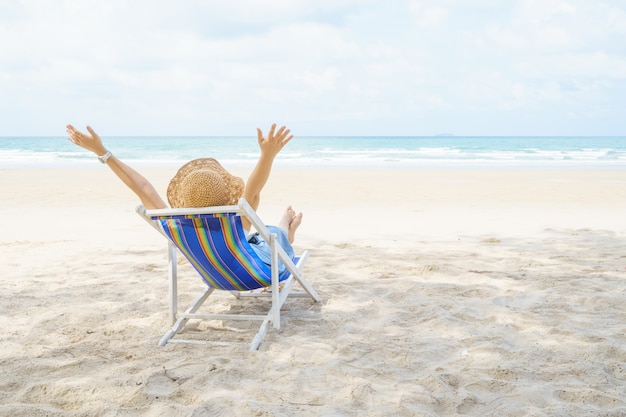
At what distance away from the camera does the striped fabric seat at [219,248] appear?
3.18 meters

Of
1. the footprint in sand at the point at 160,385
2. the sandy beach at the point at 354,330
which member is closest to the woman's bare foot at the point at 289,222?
the sandy beach at the point at 354,330

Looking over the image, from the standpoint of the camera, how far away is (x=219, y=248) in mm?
3268

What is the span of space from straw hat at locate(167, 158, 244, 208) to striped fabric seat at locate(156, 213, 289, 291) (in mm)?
104

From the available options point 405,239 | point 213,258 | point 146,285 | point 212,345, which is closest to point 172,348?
point 212,345

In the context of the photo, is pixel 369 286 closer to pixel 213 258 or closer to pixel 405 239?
pixel 213 258

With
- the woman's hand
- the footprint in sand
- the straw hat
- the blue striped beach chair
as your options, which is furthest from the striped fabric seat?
the footprint in sand

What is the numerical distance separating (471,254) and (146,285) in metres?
3.08

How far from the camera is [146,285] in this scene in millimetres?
4656

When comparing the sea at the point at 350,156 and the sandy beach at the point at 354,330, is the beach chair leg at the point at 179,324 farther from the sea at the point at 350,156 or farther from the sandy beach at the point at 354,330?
the sea at the point at 350,156

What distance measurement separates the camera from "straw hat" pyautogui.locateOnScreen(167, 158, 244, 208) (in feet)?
10.4

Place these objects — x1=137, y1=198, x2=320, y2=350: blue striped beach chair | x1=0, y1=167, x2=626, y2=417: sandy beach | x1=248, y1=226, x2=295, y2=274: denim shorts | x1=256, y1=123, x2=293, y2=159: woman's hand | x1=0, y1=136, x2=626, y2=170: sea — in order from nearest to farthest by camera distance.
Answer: x1=0, y1=167, x2=626, y2=417: sandy beach
x1=137, y1=198, x2=320, y2=350: blue striped beach chair
x1=256, y1=123, x2=293, y2=159: woman's hand
x1=248, y1=226, x2=295, y2=274: denim shorts
x1=0, y1=136, x2=626, y2=170: sea

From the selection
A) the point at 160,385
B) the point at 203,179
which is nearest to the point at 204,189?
the point at 203,179

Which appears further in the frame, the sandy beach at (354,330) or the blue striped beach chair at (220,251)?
the blue striped beach chair at (220,251)

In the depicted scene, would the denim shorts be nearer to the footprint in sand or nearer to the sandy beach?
the sandy beach
